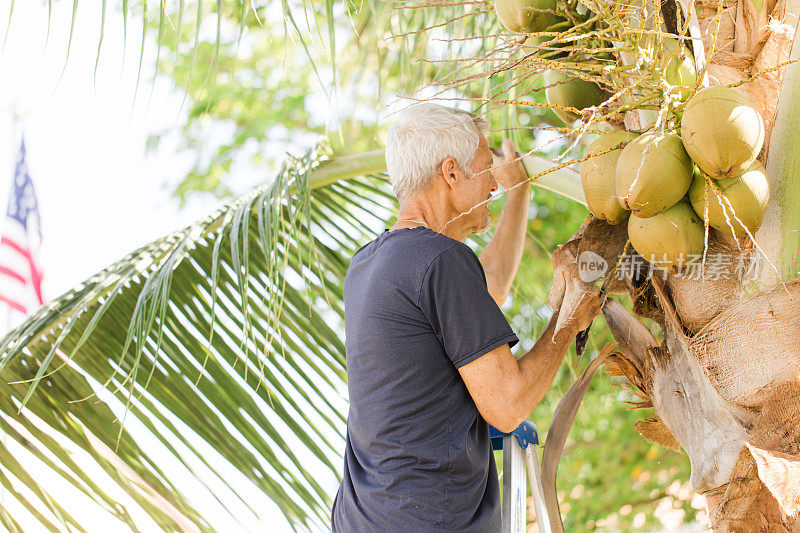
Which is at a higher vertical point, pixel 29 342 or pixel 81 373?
pixel 29 342

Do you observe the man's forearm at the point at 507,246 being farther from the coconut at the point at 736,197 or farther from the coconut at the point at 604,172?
the coconut at the point at 736,197

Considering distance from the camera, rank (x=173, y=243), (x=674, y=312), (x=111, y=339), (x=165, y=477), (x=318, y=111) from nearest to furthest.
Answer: (x=674, y=312) < (x=165, y=477) < (x=111, y=339) < (x=173, y=243) < (x=318, y=111)

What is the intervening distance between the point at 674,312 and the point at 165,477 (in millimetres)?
1220

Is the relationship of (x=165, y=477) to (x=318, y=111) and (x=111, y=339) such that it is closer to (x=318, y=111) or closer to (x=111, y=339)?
(x=111, y=339)

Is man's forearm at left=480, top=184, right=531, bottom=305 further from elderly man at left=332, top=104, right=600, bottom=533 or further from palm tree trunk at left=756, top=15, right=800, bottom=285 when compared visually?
palm tree trunk at left=756, top=15, right=800, bottom=285

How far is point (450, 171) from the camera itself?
1535 mm

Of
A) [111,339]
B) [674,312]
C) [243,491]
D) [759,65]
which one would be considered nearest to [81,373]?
[111,339]

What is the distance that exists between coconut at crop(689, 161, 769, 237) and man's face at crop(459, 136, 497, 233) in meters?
0.54

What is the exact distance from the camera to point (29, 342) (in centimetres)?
183

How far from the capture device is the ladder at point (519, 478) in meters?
1.46

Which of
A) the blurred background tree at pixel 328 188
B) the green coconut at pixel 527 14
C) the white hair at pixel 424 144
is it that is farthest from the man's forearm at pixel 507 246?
the green coconut at pixel 527 14

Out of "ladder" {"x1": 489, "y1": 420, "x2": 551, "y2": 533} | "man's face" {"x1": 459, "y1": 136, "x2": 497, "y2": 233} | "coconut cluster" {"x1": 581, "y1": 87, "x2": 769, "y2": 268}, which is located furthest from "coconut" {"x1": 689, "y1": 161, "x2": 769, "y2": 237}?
"ladder" {"x1": 489, "y1": 420, "x2": 551, "y2": 533}

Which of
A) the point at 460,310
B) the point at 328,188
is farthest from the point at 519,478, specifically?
the point at 328,188

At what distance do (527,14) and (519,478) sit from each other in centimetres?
86
